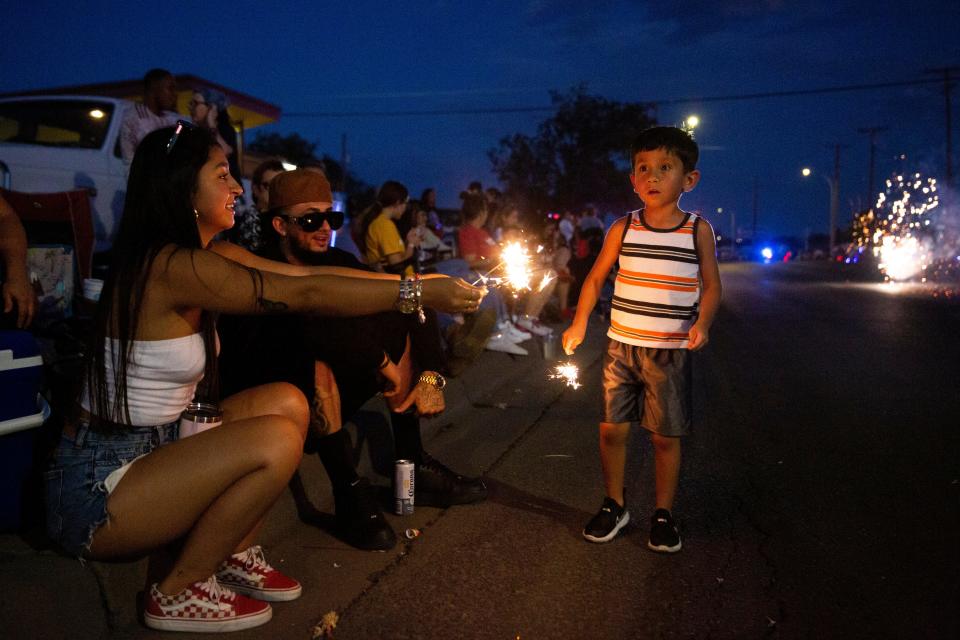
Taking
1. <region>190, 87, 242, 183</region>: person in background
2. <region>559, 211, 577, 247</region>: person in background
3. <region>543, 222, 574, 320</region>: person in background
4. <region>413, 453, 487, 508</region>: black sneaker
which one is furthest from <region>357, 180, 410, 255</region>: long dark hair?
<region>559, 211, 577, 247</region>: person in background

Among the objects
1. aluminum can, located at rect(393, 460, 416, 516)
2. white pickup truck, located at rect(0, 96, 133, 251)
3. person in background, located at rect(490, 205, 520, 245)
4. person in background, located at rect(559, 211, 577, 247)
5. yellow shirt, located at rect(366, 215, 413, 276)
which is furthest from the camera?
person in background, located at rect(559, 211, 577, 247)

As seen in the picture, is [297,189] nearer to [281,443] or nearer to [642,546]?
[281,443]

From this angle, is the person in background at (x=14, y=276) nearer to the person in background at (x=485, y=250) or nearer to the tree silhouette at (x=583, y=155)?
the person in background at (x=485, y=250)

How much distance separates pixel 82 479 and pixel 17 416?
1.48 feet

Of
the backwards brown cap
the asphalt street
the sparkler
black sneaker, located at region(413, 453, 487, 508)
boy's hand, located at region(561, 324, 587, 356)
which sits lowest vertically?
the asphalt street

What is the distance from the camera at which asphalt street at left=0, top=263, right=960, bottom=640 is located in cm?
295

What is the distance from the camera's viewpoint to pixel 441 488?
4.34 m

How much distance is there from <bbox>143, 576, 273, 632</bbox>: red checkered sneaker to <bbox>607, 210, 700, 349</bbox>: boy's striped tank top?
2044 mm

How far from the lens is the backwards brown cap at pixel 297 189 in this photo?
4.09 m

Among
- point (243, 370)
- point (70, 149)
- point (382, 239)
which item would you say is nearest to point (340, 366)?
point (243, 370)

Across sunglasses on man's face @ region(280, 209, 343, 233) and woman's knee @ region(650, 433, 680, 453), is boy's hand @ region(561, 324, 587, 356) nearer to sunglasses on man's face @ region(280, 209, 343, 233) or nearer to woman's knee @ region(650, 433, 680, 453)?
woman's knee @ region(650, 433, 680, 453)

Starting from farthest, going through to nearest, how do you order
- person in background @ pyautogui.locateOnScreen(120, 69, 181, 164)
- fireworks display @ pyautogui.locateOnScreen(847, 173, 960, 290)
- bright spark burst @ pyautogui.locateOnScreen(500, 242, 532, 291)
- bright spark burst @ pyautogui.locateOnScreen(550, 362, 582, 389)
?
fireworks display @ pyautogui.locateOnScreen(847, 173, 960, 290) < bright spark burst @ pyautogui.locateOnScreen(550, 362, 582, 389) < person in background @ pyautogui.locateOnScreen(120, 69, 181, 164) < bright spark burst @ pyautogui.locateOnScreen(500, 242, 532, 291)

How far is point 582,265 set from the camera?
14.2m

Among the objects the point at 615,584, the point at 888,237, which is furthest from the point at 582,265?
the point at 888,237
